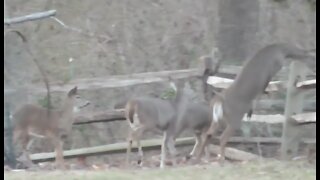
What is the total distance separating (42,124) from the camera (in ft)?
46.2

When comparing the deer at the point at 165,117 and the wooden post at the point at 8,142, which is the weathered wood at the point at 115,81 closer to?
the deer at the point at 165,117

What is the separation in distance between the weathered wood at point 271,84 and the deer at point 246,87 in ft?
1.08

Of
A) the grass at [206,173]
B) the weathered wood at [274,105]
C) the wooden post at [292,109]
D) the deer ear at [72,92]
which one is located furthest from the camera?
the weathered wood at [274,105]

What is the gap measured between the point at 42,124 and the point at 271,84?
338 cm

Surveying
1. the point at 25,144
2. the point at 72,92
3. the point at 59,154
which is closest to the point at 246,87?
the point at 72,92

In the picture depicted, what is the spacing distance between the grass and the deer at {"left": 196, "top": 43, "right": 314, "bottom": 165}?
1682 millimetres

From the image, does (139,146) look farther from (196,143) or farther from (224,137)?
(224,137)

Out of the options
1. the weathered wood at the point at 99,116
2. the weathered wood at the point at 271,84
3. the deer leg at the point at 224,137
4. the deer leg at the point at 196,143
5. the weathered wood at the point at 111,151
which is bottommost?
the weathered wood at the point at 111,151

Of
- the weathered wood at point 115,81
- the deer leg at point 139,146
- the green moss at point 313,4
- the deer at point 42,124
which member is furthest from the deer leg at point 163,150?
the green moss at point 313,4

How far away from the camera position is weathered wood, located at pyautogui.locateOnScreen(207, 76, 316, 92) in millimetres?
14487

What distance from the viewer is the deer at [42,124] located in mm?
14031

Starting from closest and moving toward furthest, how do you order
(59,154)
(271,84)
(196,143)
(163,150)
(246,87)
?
(59,154), (163,150), (246,87), (196,143), (271,84)

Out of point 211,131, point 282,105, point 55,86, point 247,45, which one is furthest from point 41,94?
point 247,45

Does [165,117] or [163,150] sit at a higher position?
[165,117]
